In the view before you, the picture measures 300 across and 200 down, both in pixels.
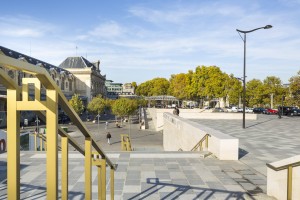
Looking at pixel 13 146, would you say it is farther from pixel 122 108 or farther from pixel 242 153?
pixel 122 108

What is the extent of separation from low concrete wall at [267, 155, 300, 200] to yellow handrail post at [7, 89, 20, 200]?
4.90 m

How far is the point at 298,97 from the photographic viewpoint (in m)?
42.0

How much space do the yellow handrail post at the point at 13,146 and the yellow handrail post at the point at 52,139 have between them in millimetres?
201

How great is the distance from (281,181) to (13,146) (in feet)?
17.8

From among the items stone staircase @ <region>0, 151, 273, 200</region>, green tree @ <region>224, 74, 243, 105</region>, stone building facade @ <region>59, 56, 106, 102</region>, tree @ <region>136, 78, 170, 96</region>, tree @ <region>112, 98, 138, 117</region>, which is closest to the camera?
stone staircase @ <region>0, 151, 273, 200</region>

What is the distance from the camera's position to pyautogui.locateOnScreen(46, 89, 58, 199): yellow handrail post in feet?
6.32

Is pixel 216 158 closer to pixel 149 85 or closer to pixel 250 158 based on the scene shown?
pixel 250 158

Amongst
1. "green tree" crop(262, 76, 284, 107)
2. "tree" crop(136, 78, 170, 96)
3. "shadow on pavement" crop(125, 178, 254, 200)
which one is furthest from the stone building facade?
"shadow on pavement" crop(125, 178, 254, 200)

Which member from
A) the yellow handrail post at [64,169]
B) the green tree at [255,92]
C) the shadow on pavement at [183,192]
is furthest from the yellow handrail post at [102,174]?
the green tree at [255,92]

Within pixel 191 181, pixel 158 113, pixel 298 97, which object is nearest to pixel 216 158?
pixel 191 181

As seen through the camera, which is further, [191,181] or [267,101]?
[267,101]

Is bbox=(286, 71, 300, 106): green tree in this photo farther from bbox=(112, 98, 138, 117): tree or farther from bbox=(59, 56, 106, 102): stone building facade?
bbox=(59, 56, 106, 102): stone building facade

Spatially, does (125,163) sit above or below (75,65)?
below

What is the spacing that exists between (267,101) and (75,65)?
188 feet
